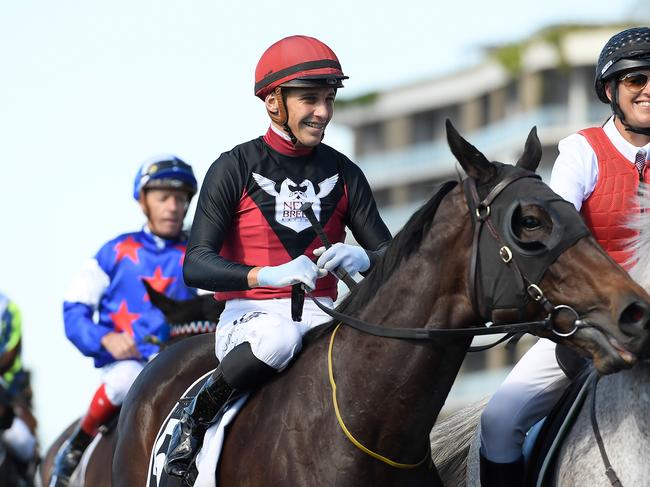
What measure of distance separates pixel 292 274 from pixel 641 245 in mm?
1658

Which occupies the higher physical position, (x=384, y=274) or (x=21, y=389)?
(x=384, y=274)

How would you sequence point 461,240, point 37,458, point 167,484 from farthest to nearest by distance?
point 37,458 → point 167,484 → point 461,240

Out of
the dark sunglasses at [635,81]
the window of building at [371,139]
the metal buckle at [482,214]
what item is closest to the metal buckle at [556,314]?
the metal buckle at [482,214]

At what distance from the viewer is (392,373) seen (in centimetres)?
622

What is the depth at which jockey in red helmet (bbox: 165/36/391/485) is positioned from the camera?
6.64m

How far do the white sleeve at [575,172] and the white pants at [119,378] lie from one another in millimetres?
4309

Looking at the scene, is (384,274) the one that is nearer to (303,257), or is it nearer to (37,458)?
(303,257)

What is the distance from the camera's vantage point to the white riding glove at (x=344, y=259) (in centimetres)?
652

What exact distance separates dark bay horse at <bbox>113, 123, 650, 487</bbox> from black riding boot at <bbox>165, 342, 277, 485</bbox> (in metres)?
0.12

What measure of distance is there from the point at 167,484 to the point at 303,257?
145 cm

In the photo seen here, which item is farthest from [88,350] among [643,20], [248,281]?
[643,20]

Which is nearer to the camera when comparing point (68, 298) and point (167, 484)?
point (167, 484)

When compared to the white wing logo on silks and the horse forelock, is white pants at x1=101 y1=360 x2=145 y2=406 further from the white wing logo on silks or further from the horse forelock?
the horse forelock

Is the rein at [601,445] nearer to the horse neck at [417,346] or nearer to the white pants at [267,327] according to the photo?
the horse neck at [417,346]
